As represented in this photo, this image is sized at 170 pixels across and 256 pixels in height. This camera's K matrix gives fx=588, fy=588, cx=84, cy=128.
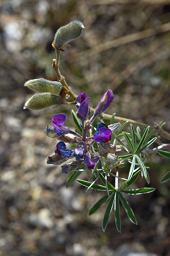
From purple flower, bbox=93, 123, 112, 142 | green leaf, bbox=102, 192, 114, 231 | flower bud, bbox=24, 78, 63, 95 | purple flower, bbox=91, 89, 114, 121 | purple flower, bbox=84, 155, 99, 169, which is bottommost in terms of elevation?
green leaf, bbox=102, 192, 114, 231

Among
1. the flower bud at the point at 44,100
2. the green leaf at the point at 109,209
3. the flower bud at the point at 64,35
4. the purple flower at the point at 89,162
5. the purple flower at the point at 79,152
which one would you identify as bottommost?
the green leaf at the point at 109,209

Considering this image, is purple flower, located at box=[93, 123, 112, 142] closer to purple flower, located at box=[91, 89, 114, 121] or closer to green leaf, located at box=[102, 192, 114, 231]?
purple flower, located at box=[91, 89, 114, 121]

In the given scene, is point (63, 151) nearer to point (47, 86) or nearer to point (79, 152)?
point (79, 152)

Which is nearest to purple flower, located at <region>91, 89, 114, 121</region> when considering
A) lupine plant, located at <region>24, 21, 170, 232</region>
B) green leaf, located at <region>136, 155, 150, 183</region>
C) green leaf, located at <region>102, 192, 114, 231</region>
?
lupine plant, located at <region>24, 21, 170, 232</region>

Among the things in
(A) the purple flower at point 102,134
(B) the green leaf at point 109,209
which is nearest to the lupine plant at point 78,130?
(A) the purple flower at point 102,134

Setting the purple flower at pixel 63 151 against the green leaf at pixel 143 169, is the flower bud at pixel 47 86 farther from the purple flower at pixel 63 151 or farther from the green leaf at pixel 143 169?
the green leaf at pixel 143 169

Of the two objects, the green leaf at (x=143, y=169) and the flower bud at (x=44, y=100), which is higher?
the flower bud at (x=44, y=100)
